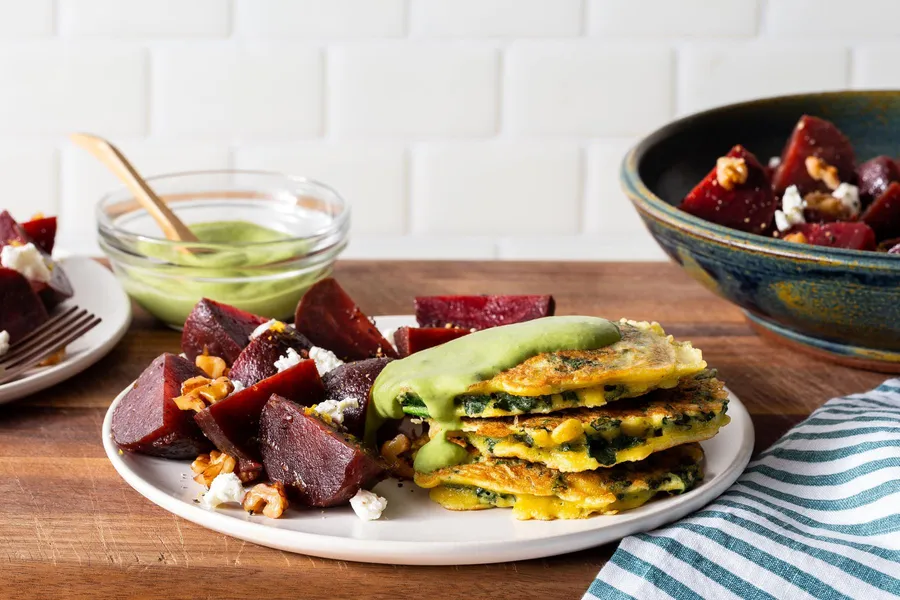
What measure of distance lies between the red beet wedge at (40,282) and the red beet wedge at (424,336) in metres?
0.76

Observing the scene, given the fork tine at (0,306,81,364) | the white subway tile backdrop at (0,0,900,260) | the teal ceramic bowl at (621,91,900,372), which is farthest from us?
the white subway tile backdrop at (0,0,900,260)

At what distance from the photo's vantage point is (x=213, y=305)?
5.96ft

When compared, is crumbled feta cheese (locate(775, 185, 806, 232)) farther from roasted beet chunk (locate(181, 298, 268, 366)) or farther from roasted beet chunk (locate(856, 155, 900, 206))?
roasted beet chunk (locate(181, 298, 268, 366))

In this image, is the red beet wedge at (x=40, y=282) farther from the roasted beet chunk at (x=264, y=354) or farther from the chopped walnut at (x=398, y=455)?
the chopped walnut at (x=398, y=455)

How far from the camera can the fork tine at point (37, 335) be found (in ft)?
6.05

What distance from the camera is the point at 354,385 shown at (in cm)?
155

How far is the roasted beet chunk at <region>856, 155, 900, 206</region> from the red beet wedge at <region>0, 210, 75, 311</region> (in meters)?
1.63

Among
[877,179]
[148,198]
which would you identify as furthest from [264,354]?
[877,179]

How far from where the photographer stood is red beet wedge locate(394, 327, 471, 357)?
174 centimetres

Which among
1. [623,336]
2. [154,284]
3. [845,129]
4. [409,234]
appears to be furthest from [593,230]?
[623,336]

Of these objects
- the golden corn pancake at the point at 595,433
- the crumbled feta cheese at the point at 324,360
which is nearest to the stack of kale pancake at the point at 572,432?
the golden corn pancake at the point at 595,433

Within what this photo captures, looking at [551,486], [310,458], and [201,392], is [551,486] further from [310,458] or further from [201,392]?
[201,392]

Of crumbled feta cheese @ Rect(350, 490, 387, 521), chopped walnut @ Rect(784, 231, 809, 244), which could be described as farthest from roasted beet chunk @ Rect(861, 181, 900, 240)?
crumbled feta cheese @ Rect(350, 490, 387, 521)

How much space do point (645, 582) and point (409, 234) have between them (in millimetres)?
2695
